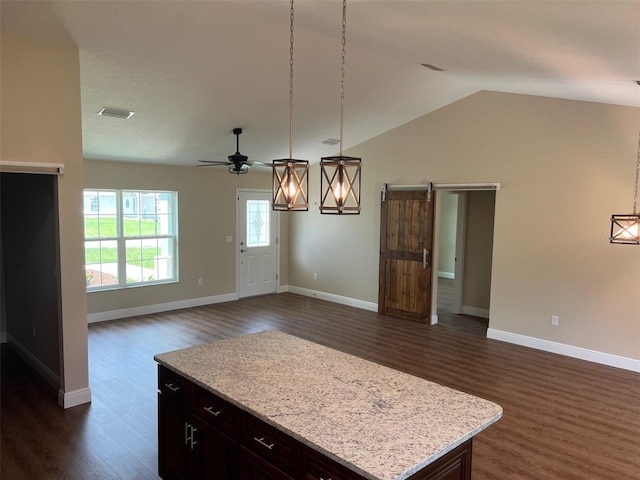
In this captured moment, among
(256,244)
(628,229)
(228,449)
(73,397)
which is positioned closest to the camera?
(228,449)

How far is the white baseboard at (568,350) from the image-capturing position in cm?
478

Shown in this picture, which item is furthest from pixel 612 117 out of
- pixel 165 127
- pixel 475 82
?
pixel 165 127

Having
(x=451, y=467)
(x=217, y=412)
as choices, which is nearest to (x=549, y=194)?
(x=451, y=467)

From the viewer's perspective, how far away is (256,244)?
27.5 ft

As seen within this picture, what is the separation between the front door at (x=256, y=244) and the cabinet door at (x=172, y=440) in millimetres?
5563

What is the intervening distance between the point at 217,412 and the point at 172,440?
0.62 meters

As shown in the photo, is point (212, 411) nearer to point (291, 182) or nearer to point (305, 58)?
point (291, 182)

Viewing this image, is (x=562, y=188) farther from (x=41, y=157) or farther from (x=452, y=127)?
(x=41, y=157)

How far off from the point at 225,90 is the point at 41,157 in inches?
75.6

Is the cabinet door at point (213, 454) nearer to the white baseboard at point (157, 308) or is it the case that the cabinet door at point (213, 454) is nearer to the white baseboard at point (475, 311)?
the white baseboard at point (157, 308)

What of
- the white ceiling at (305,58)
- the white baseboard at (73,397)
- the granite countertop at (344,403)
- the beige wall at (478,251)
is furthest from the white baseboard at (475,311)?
the white baseboard at (73,397)

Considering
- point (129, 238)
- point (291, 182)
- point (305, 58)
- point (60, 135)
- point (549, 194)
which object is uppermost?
point (305, 58)

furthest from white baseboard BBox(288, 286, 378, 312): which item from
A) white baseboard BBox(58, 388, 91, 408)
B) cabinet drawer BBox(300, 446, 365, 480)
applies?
cabinet drawer BBox(300, 446, 365, 480)

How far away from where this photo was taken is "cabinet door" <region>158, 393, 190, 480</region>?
2445 mm
